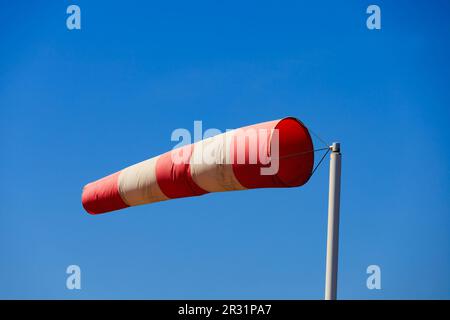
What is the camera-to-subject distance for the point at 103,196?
627 inches

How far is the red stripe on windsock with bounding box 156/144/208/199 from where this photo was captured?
1319cm

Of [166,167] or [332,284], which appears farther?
[166,167]

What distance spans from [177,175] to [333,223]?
152 inches

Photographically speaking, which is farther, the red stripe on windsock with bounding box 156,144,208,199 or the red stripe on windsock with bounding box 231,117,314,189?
the red stripe on windsock with bounding box 156,144,208,199

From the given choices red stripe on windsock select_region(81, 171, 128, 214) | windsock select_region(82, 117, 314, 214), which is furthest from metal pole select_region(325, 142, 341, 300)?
red stripe on windsock select_region(81, 171, 128, 214)

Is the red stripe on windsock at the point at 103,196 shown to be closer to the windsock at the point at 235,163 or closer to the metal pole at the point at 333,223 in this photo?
the windsock at the point at 235,163

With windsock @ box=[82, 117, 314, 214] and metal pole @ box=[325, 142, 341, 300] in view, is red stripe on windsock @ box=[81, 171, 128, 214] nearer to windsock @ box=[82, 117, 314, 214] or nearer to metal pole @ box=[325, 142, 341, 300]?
windsock @ box=[82, 117, 314, 214]

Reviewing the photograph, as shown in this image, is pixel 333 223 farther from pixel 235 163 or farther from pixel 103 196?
pixel 103 196

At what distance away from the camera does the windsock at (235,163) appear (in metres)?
11.6

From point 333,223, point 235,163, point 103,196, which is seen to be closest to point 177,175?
point 235,163
